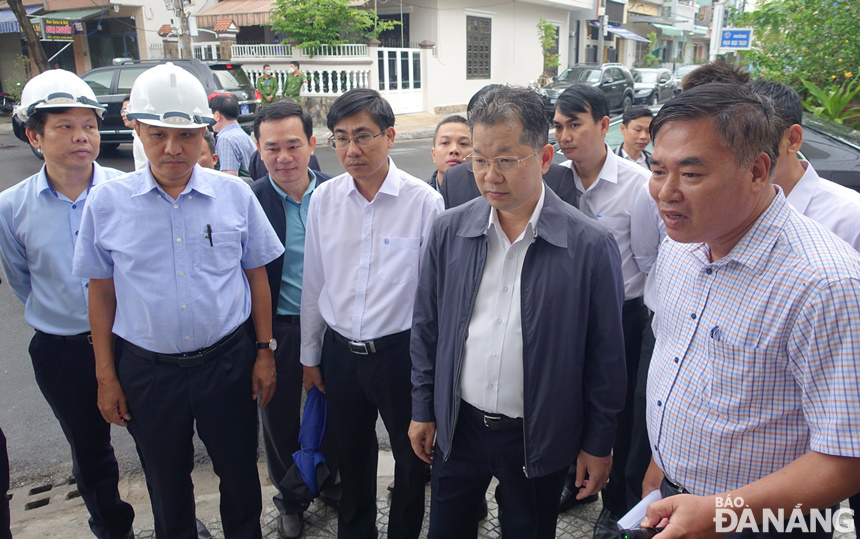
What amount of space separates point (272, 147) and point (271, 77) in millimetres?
13795

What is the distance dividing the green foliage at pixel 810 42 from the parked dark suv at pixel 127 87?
8.83 m

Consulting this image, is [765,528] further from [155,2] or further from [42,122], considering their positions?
[155,2]

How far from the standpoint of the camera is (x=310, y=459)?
270cm

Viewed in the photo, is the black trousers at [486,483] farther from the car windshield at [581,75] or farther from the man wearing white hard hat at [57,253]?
the car windshield at [581,75]

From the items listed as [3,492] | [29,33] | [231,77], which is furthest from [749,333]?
[29,33]

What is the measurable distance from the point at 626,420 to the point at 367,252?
146cm

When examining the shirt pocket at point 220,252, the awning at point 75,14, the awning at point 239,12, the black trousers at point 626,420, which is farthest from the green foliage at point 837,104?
the awning at point 75,14

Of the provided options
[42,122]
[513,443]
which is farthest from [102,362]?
[513,443]

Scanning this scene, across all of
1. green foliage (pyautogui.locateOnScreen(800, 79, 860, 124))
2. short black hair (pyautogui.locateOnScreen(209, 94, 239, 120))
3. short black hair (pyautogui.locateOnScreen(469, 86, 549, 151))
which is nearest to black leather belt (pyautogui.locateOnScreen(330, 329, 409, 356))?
short black hair (pyautogui.locateOnScreen(469, 86, 549, 151))

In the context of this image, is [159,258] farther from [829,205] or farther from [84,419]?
[829,205]

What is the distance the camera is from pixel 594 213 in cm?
296

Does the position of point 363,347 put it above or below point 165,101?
below

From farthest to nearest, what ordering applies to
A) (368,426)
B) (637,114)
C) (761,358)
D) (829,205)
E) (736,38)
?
(736,38), (637,114), (368,426), (829,205), (761,358)

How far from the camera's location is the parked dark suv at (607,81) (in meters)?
18.9
